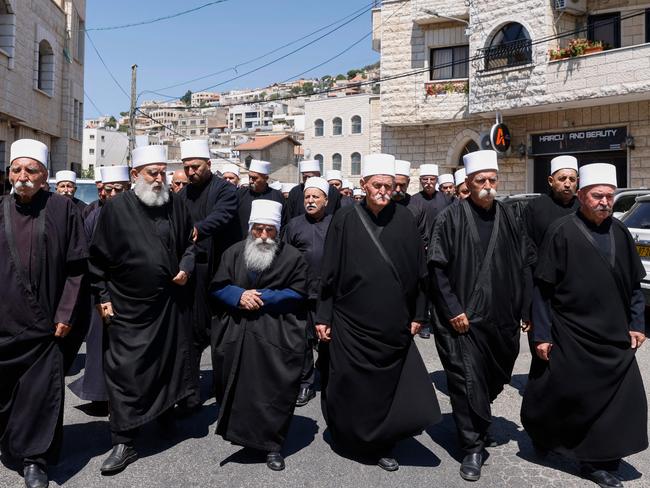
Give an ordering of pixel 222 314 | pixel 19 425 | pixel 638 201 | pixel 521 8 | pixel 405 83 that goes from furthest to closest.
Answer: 1. pixel 405 83
2. pixel 521 8
3. pixel 638 201
4. pixel 222 314
5. pixel 19 425

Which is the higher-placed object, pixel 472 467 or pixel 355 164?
pixel 355 164

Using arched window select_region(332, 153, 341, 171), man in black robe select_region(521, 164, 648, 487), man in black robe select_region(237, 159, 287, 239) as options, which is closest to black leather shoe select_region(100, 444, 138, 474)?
man in black robe select_region(521, 164, 648, 487)

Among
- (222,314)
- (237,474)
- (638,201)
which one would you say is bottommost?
(237,474)

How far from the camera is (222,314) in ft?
15.5

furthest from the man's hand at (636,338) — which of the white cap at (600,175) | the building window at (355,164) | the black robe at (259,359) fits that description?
the building window at (355,164)

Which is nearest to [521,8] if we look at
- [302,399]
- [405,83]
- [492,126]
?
[492,126]

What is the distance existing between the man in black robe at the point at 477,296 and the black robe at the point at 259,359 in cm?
101

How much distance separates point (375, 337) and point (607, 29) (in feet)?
59.0

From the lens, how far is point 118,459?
426cm

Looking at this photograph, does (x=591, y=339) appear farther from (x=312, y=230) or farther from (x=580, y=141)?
(x=580, y=141)

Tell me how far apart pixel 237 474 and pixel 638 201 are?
6920 millimetres

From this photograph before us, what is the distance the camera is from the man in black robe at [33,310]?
4.12 meters

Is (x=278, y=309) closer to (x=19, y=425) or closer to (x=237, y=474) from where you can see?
(x=237, y=474)

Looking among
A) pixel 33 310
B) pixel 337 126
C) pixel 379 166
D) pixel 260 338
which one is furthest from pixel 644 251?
pixel 337 126
